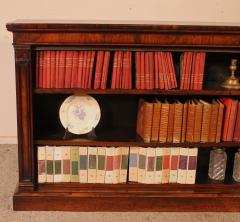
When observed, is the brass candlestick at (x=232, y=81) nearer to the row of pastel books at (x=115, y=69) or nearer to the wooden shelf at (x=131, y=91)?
the wooden shelf at (x=131, y=91)

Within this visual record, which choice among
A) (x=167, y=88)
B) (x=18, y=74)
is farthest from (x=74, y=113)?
(x=167, y=88)

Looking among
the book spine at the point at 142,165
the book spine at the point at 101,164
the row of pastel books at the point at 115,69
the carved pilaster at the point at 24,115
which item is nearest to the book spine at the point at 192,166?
the book spine at the point at 142,165

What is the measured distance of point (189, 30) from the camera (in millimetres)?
1720

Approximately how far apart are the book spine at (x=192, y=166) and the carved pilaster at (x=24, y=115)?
2.53ft

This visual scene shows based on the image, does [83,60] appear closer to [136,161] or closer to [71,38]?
[71,38]

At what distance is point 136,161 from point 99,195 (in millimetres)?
247

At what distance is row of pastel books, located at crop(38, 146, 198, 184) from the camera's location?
1897mm

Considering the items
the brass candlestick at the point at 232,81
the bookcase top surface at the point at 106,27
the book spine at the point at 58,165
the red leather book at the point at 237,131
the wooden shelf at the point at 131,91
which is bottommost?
the book spine at the point at 58,165

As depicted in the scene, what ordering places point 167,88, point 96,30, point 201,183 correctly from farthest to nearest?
1. point 201,183
2. point 167,88
3. point 96,30

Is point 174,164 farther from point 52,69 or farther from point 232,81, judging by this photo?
point 52,69

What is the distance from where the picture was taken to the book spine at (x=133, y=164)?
6.29 ft

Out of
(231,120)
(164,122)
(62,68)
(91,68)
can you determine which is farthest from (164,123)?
(62,68)

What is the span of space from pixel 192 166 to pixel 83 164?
547 millimetres

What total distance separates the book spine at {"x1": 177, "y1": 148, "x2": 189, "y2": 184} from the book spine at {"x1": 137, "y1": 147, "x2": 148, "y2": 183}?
7.0 inches
